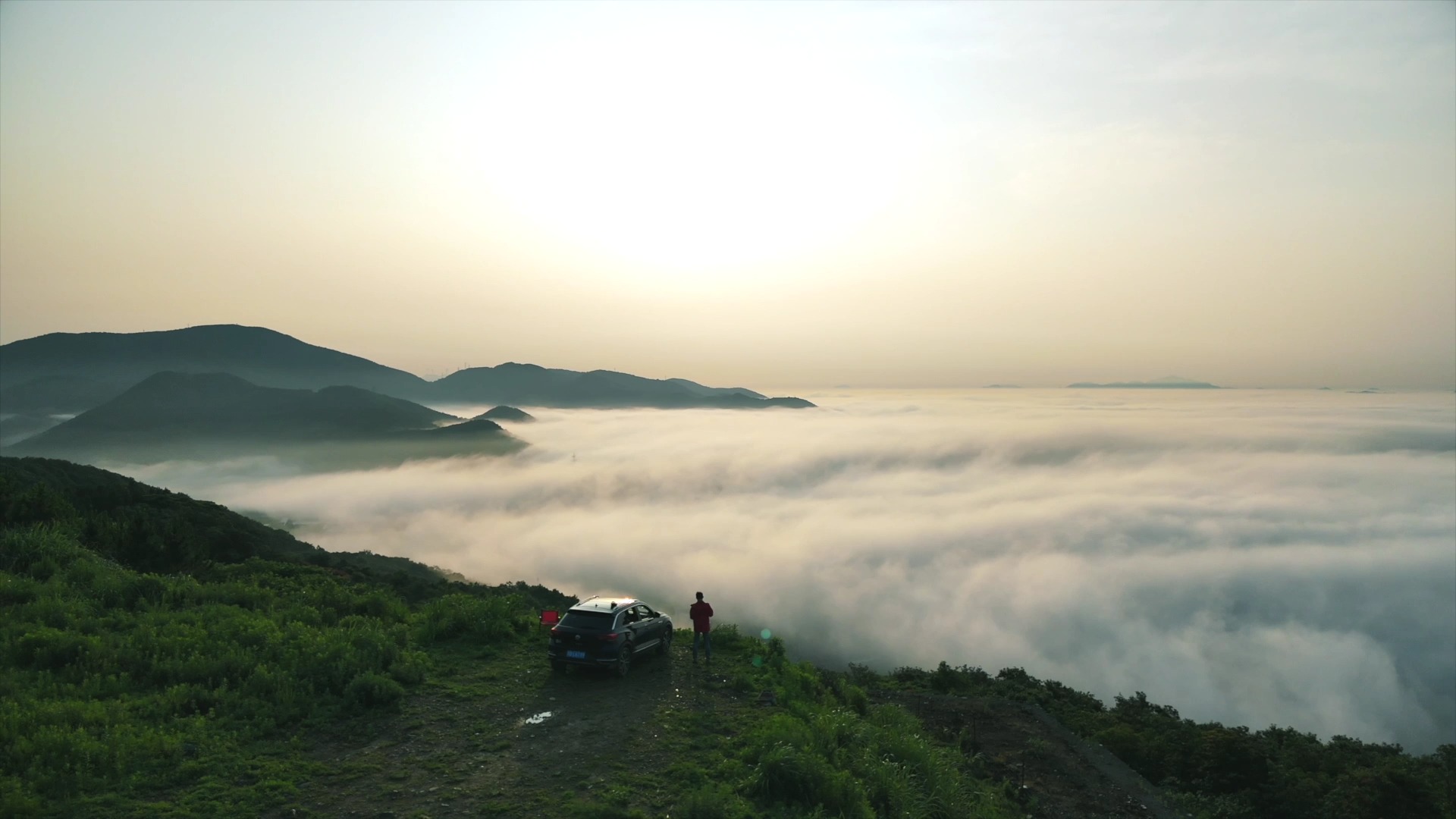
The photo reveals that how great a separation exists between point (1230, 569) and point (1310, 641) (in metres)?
43.1

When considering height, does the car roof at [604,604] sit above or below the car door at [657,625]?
above

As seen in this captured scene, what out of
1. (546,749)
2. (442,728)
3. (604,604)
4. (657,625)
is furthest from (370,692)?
(657,625)

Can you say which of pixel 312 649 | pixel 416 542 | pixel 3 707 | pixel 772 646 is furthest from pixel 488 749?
pixel 416 542

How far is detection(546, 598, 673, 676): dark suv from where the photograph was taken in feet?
56.4

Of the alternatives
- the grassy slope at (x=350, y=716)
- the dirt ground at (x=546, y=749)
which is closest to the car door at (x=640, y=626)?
the dirt ground at (x=546, y=749)

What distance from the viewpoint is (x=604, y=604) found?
18531mm

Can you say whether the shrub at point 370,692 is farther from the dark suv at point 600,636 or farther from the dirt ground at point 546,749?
the dark suv at point 600,636

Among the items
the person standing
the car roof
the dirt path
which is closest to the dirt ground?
the dirt path

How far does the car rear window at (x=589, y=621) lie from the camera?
1750cm

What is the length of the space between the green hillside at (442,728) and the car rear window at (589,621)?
1.38 metres

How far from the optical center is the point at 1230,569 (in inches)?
6718

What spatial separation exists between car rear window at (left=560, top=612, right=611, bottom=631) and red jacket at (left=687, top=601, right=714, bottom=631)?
7.61 ft

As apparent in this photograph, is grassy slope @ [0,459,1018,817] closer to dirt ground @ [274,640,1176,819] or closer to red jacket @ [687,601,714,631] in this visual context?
dirt ground @ [274,640,1176,819]

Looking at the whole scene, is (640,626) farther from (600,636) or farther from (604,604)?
(600,636)
